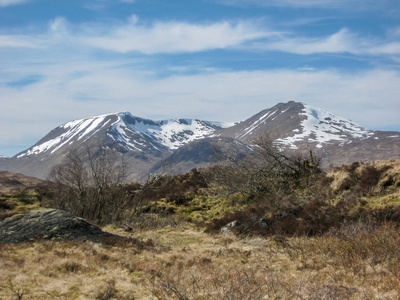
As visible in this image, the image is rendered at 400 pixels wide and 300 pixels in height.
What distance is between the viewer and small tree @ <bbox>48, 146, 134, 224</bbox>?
1772 cm

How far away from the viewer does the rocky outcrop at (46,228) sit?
10.1 metres

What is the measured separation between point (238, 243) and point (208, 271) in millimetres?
4110

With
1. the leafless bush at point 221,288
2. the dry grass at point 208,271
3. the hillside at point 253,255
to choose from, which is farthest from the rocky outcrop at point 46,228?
the leafless bush at point 221,288

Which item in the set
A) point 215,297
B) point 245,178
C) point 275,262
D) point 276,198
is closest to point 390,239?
point 275,262

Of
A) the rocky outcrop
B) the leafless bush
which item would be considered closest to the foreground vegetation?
the leafless bush

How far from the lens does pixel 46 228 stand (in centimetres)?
1045

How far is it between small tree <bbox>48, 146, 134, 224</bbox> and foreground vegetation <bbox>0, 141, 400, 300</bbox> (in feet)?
0.28

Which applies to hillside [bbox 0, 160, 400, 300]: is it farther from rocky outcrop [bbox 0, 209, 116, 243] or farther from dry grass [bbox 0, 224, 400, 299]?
rocky outcrop [bbox 0, 209, 116, 243]

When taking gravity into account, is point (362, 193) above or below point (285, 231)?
above

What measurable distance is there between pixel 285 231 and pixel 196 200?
1120 centimetres

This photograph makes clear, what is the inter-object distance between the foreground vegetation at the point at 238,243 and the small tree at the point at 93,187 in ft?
0.28

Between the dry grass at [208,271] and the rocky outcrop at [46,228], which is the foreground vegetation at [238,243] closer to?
the dry grass at [208,271]

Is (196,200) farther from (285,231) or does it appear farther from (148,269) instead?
(148,269)

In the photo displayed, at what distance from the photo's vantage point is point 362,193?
13.7m
